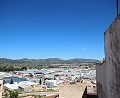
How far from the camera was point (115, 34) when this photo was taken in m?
6.14

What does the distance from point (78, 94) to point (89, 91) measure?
2.02 m

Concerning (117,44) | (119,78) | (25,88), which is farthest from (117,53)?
(25,88)

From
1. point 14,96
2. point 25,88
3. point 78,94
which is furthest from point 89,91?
point 25,88

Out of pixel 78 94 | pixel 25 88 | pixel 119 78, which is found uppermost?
pixel 119 78

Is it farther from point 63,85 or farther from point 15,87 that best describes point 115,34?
point 15,87

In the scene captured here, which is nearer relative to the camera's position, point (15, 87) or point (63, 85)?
point (63, 85)

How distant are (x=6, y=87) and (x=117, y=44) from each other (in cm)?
5977

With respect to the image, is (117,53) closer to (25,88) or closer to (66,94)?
(66,94)

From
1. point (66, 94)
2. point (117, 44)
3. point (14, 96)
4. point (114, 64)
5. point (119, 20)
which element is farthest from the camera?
point (14, 96)

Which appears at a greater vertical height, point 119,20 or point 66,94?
point 119,20

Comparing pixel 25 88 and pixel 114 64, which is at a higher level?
pixel 114 64

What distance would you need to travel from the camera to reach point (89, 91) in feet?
53.5

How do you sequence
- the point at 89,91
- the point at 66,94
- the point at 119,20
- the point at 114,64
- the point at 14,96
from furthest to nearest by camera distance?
the point at 14,96
the point at 89,91
the point at 66,94
the point at 114,64
the point at 119,20

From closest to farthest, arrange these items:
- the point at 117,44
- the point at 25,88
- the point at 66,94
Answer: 1. the point at 117,44
2. the point at 66,94
3. the point at 25,88
